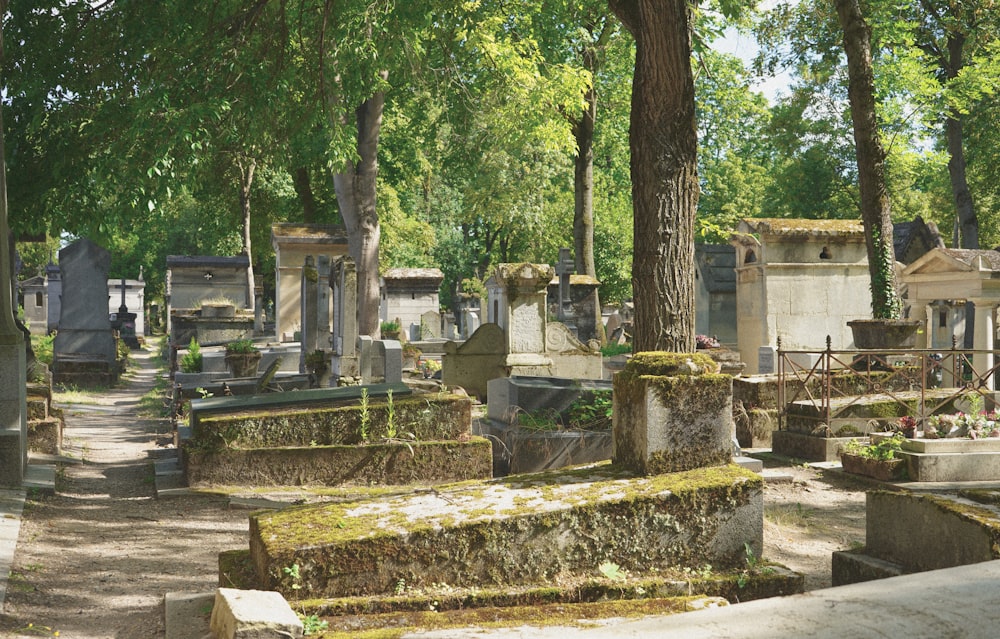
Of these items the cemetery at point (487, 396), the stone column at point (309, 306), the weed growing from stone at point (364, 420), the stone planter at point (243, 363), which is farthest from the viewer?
the stone column at point (309, 306)

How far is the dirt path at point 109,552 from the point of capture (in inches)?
194

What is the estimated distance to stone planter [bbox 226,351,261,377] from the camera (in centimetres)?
→ 1553

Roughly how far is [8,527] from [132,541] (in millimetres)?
851

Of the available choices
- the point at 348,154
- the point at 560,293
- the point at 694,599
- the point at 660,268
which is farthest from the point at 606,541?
the point at 560,293

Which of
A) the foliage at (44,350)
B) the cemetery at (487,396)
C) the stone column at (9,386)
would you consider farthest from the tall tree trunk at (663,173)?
the foliage at (44,350)

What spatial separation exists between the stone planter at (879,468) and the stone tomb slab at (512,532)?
15.8ft

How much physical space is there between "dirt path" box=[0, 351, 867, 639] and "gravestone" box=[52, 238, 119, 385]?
8972 millimetres

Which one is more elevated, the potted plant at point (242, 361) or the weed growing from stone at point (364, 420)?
the potted plant at point (242, 361)

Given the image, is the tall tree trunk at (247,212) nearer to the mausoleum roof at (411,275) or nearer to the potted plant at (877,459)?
the mausoleum roof at (411,275)

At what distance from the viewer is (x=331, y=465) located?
8.68 m

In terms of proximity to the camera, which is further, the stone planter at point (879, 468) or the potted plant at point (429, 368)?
the potted plant at point (429, 368)

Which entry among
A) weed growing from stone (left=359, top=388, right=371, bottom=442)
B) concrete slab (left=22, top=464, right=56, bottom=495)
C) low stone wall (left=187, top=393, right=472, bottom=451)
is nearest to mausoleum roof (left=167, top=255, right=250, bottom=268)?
concrete slab (left=22, top=464, right=56, bottom=495)

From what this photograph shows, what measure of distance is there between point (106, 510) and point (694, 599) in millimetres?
5631

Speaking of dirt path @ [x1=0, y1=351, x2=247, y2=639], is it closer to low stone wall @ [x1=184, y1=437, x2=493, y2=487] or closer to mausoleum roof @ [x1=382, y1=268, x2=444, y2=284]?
low stone wall @ [x1=184, y1=437, x2=493, y2=487]
